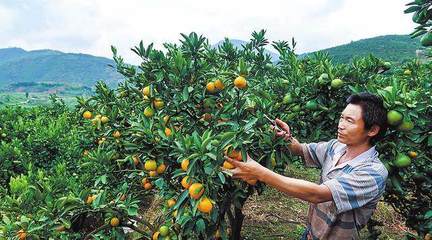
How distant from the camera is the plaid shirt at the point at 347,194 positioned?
1.88 metres

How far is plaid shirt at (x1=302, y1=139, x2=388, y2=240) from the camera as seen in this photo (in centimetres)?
188

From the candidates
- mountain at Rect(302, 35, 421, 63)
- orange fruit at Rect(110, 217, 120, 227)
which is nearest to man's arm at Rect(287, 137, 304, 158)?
orange fruit at Rect(110, 217, 120, 227)

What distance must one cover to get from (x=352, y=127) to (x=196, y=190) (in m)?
0.87

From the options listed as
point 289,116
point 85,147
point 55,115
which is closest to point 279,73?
point 289,116

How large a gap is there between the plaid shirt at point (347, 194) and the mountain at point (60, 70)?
11083cm

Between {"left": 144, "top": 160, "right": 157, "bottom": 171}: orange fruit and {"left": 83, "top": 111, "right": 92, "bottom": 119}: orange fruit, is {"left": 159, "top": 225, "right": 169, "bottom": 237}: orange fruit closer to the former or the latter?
{"left": 144, "top": 160, "right": 157, "bottom": 171}: orange fruit

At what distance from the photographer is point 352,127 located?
2.01 m

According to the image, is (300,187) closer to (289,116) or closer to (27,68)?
(289,116)

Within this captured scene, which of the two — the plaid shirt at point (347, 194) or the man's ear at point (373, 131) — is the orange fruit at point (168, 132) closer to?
the plaid shirt at point (347, 194)

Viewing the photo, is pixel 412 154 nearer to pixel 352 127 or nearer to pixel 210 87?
pixel 352 127

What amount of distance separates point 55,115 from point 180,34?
6.68 meters

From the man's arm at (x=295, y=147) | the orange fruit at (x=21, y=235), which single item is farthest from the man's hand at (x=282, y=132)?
the orange fruit at (x=21, y=235)

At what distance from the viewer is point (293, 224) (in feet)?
16.2

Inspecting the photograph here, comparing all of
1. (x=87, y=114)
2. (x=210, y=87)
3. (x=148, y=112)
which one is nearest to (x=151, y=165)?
(x=148, y=112)
